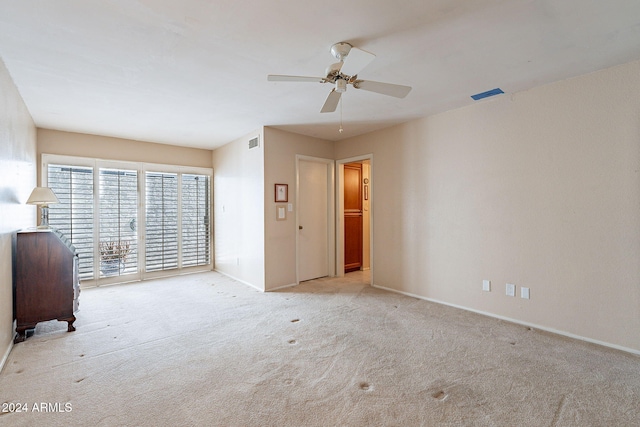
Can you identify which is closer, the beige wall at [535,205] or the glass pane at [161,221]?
the beige wall at [535,205]

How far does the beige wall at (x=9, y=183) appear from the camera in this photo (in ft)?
8.29

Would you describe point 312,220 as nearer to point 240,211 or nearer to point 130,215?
point 240,211

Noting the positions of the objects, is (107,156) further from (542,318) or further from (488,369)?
(542,318)

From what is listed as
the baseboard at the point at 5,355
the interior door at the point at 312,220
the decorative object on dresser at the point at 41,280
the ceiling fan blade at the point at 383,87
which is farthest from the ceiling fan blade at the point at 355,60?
the baseboard at the point at 5,355

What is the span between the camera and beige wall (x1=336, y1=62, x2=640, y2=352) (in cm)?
270

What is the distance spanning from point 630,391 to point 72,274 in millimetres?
4935

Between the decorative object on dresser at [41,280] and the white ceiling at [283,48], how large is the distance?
1623mm

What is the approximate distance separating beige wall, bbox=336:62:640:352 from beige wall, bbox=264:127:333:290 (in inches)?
64.0

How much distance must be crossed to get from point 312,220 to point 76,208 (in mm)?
3815

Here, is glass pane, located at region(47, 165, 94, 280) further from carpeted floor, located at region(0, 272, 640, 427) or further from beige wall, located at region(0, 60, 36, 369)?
carpeted floor, located at region(0, 272, 640, 427)

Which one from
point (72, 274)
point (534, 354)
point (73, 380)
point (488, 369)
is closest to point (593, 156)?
point (534, 354)

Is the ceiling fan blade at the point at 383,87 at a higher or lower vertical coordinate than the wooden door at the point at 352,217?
higher

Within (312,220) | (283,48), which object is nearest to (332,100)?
(283,48)

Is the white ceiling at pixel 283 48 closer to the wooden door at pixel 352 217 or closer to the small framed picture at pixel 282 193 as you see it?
the small framed picture at pixel 282 193
